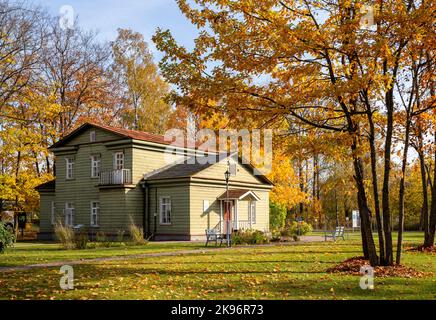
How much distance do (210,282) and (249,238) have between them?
15822 mm

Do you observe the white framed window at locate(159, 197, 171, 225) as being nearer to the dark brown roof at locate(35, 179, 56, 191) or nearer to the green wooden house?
the green wooden house

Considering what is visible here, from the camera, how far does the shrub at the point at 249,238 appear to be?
26703 millimetres

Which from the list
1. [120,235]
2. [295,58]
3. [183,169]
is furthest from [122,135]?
[295,58]

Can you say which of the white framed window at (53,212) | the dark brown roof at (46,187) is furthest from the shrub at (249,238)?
the dark brown roof at (46,187)

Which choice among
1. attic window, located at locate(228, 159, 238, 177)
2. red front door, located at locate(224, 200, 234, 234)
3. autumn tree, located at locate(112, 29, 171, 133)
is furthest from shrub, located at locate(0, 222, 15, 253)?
autumn tree, located at locate(112, 29, 171, 133)

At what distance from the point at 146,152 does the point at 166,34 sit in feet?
66.2

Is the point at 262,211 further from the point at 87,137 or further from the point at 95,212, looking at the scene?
the point at 87,137

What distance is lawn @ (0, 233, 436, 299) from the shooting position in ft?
32.3

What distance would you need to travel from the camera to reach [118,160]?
33438 mm

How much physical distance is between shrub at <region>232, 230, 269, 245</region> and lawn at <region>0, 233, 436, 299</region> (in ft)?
33.5

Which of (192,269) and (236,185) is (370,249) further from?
(236,185)

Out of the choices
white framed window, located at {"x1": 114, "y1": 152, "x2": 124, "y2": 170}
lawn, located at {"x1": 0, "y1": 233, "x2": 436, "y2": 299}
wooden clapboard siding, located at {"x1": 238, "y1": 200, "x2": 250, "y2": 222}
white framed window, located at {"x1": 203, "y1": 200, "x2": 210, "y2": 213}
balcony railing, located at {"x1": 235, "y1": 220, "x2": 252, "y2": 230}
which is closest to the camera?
lawn, located at {"x1": 0, "y1": 233, "x2": 436, "y2": 299}

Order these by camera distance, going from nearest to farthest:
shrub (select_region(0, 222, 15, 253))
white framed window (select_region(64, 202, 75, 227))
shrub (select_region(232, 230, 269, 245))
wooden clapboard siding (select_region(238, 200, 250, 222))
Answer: shrub (select_region(0, 222, 15, 253)) < shrub (select_region(232, 230, 269, 245)) < wooden clapboard siding (select_region(238, 200, 250, 222)) < white framed window (select_region(64, 202, 75, 227))
